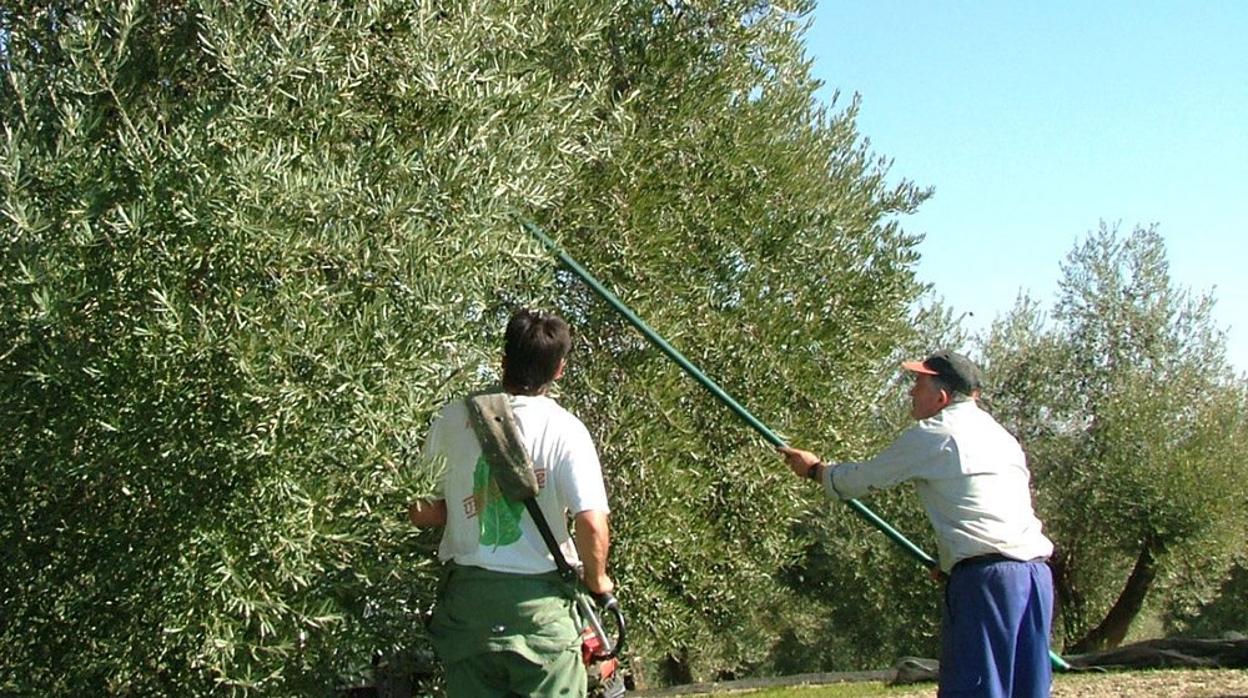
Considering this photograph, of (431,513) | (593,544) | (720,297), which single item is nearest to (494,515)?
(593,544)

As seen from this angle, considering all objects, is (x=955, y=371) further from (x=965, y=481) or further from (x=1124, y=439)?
(x=1124, y=439)

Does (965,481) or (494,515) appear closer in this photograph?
(494,515)

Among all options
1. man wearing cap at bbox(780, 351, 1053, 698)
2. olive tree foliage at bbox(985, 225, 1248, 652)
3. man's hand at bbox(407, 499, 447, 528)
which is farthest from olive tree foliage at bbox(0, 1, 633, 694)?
olive tree foliage at bbox(985, 225, 1248, 652)

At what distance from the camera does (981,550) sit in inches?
232

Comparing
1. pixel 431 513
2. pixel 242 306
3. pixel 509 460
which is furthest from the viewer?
pixel 242 306

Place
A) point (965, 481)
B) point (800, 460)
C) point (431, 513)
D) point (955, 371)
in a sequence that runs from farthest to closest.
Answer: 1. point (800, 460)
2. point (955, 371)
3. point (965, 481)
4. point (431, 513)

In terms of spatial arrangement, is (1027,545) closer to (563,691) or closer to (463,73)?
(563,691)

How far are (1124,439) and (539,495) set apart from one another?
2106 cm

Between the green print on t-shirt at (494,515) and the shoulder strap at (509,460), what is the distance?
5 centimetres

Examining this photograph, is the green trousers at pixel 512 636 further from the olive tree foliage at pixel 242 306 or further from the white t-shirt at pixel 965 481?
the white t-shirt at pixel 965 481

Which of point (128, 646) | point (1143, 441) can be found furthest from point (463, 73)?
point (1143, 441)

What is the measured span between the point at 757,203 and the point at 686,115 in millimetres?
878

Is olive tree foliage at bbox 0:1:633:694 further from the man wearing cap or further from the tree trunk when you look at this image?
the tree trunk

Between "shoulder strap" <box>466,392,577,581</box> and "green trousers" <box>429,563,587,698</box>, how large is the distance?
0.48ft
